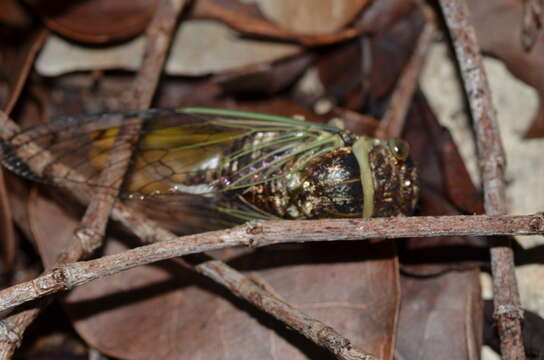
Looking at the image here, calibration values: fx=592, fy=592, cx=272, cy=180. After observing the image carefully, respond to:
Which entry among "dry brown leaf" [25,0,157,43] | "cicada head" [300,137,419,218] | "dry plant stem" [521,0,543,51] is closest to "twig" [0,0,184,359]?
"dry brown leaf" [25,0,157,43]

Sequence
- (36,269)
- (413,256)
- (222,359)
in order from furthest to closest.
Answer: (36,269) → (413,256) → (222,359)

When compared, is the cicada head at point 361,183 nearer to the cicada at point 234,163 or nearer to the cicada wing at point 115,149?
the cicada at point 234,163

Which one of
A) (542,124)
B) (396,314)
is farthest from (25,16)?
(542,124)

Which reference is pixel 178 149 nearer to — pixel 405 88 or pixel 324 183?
pixel 324 183

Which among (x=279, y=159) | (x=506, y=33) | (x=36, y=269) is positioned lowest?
(x=36, y=269)

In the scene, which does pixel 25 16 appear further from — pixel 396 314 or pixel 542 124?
pixel 542 124

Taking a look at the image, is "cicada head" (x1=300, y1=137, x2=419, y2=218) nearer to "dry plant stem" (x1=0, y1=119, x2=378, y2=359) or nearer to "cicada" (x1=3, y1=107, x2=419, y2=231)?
"cicada" (x1=3, y1=107, x2=419, y2=231)
